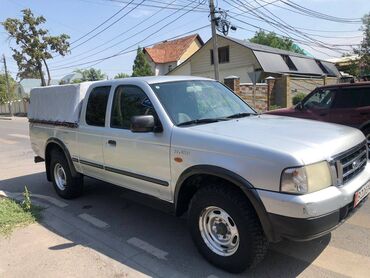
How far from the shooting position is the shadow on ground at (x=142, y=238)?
393 cm

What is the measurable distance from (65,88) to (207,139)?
3374mm

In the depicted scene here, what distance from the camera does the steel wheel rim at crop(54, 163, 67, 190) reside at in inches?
263

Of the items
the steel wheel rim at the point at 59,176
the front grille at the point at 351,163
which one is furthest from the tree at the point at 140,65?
the front grille at the point at 351,163

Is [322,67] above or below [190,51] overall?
below

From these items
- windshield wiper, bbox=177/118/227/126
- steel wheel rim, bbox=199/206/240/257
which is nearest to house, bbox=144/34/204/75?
windshield wiper, bbox=177/118/227/126

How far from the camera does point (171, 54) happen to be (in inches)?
2258

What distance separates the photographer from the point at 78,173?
6.24 metres

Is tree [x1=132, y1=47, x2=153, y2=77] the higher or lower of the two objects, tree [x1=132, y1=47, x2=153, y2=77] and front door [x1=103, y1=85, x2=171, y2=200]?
the higher

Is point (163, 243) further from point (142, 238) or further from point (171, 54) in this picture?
point (171, 54)

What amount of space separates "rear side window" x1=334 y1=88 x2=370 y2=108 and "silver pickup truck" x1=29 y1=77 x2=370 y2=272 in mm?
4563

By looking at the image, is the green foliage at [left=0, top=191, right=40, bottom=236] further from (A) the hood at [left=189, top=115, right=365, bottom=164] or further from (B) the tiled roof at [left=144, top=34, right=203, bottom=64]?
(B) the tiled roof at [left=144, top=34, right=203, bottom=64]

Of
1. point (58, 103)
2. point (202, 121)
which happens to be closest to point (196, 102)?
point (202, 121)

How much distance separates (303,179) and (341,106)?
6.35 meters

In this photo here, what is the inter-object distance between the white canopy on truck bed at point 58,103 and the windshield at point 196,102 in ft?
5.77
